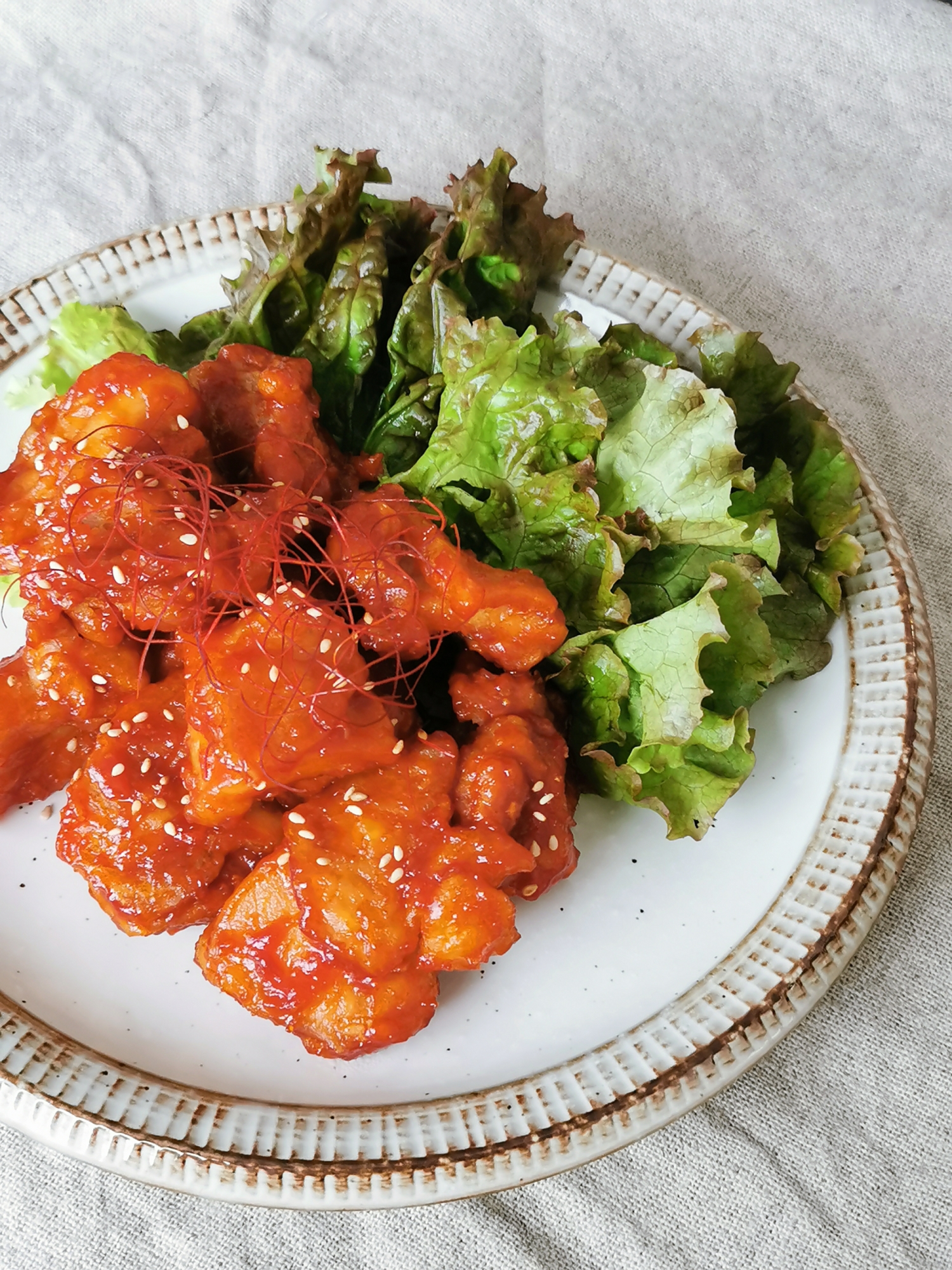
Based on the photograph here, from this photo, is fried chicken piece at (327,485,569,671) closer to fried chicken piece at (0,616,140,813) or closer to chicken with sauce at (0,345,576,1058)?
chicken with sauce at (0,345,576,1058)

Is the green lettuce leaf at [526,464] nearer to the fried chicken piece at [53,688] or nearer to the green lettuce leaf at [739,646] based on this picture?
the green lettuce leaf at [739,646]

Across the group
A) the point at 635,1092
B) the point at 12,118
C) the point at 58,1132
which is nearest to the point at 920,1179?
the point at 635,1092

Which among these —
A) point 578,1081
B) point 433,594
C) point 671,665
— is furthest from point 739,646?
point 578,1081

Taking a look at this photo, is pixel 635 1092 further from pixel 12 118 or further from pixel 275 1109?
pixel 12 118

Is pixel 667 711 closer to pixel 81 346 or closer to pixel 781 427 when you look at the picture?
pixel 781 427

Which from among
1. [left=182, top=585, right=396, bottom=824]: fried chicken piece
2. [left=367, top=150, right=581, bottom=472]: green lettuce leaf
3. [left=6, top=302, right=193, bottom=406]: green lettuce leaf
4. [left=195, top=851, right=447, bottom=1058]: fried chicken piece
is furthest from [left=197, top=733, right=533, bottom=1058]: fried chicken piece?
[left=6, top=302, right=193, bottom=406]: green lettuce leaf
